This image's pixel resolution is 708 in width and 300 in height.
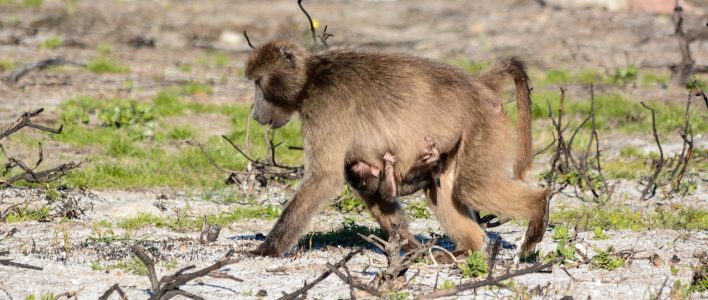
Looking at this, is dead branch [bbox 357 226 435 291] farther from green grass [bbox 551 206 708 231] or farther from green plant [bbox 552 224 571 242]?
green grass [bbox 551 206 708 231]

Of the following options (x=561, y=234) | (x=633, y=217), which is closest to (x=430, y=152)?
(x=561, y=234)

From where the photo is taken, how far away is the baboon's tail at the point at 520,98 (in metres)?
6.12

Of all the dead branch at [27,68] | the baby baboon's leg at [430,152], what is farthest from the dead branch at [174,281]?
the dead branch at [27,68]

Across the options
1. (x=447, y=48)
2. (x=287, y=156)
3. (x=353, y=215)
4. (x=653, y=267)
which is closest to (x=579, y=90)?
(x=447, y=48)

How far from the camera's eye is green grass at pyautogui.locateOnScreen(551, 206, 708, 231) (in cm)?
708

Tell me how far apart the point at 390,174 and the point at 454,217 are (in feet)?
1.61

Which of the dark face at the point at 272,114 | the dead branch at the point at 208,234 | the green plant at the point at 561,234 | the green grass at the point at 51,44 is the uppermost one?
the dark face at the point at 272,114

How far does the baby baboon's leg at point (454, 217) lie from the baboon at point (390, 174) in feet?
0.29

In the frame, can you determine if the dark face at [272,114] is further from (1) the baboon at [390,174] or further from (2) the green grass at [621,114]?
(2) the green grass at [621,114]

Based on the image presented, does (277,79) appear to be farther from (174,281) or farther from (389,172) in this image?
(174,281)

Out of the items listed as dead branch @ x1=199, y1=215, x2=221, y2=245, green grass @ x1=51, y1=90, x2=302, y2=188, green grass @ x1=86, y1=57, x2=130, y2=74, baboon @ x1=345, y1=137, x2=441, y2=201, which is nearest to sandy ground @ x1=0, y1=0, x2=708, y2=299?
dead branch @ x1=199, y1=215, x2=221, y2=245

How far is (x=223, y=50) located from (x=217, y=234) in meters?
9.33

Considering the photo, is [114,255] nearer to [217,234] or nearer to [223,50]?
[217,234]

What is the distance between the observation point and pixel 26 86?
11.8 m
